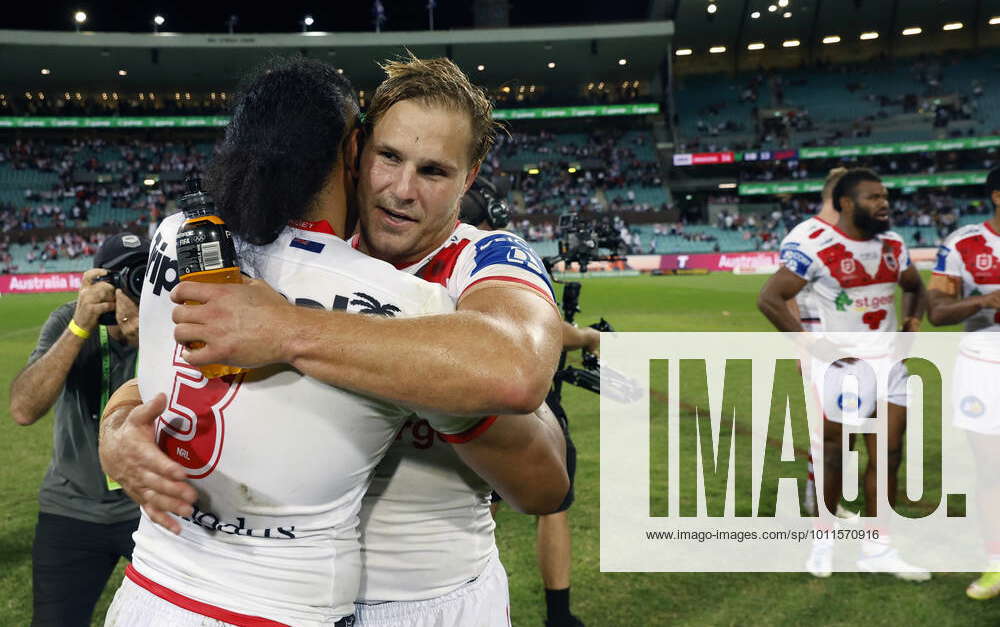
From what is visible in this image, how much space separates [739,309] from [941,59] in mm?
51355

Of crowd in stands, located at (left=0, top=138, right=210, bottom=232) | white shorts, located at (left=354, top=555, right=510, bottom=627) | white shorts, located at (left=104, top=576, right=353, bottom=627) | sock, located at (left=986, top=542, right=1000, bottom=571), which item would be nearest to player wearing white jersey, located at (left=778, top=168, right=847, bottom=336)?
sock, located at (left=986, top=542, right=1000, bottom=571)

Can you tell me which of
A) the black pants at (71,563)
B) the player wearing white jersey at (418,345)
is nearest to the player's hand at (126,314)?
the black pants at (71,563)

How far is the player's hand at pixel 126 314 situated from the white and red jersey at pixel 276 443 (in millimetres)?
1519

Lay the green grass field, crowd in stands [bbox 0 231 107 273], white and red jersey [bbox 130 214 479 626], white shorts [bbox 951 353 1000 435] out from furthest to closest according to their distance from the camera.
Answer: crowd in stands [bbox 0 231 107 273] < white shorts [bbox 951 353 1000 435] < the green grass field < white and red jersey [bbox 130 214 479 626]

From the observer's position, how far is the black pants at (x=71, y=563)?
9.96ft

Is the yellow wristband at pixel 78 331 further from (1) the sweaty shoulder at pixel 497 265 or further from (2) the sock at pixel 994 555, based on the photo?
(2) the sock at pixel 994 555

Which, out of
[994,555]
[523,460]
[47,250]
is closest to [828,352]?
[994,555]

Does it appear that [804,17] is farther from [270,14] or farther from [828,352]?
[828,352]

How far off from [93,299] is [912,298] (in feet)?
18.5

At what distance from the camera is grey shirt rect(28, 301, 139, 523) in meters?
3.26

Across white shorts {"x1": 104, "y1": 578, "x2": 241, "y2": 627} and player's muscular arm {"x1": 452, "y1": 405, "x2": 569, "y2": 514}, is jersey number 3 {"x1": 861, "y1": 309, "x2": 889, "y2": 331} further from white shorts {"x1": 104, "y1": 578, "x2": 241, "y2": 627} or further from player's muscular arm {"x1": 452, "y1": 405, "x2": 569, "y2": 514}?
white shorts {"x1": 104, "y1": 578, "x2": 241, "y2": 627}

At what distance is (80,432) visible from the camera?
3.43 meters

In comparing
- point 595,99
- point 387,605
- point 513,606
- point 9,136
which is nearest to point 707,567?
point 513,606

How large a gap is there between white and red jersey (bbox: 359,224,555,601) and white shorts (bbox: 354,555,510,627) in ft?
0.09
